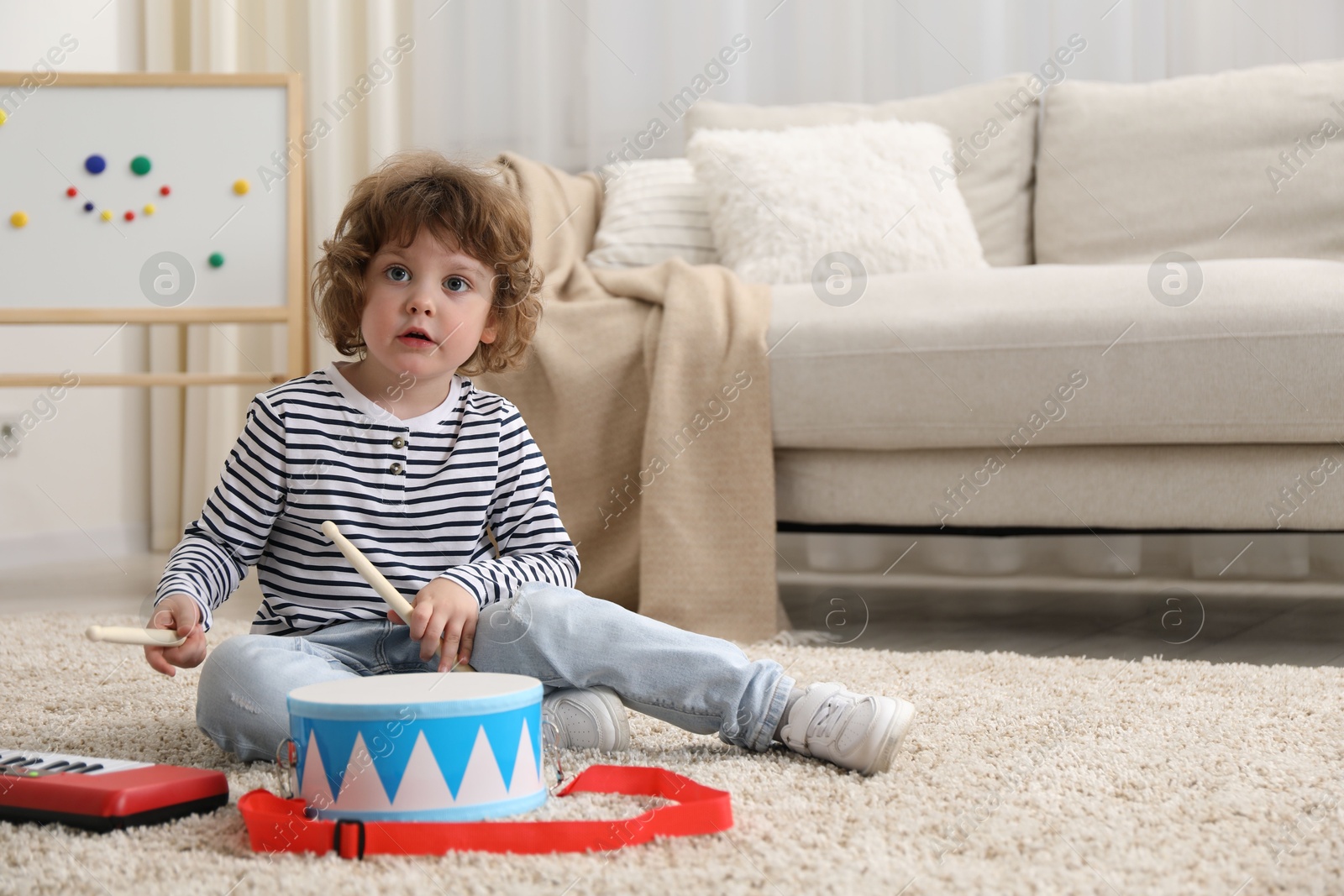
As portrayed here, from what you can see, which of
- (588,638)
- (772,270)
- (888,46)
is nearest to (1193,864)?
(588,638)

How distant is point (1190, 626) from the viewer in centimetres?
156

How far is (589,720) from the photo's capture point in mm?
832

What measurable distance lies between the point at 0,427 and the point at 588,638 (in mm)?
1808

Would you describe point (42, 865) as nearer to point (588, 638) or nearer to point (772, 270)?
point (588, 638)

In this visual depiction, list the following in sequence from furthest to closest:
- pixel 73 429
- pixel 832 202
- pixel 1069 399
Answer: pixel 73 429 → pixel 832 202 → pixel 1069 399

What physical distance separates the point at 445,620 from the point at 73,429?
→ 1.91m

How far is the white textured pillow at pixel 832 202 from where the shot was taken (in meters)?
1.78

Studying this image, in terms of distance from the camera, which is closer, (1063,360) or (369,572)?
(369,572)

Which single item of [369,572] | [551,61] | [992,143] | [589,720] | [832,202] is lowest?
[589,720]

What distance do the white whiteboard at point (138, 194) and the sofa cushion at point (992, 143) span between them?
2.87 ft

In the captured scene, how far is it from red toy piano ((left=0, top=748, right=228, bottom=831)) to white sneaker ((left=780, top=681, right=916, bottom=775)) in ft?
1.21

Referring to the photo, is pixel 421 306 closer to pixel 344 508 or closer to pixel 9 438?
pixel 344 508

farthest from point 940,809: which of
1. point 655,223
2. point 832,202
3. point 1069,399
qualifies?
point 655,223

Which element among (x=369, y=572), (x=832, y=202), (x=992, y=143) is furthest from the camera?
(x=992, y=143)
